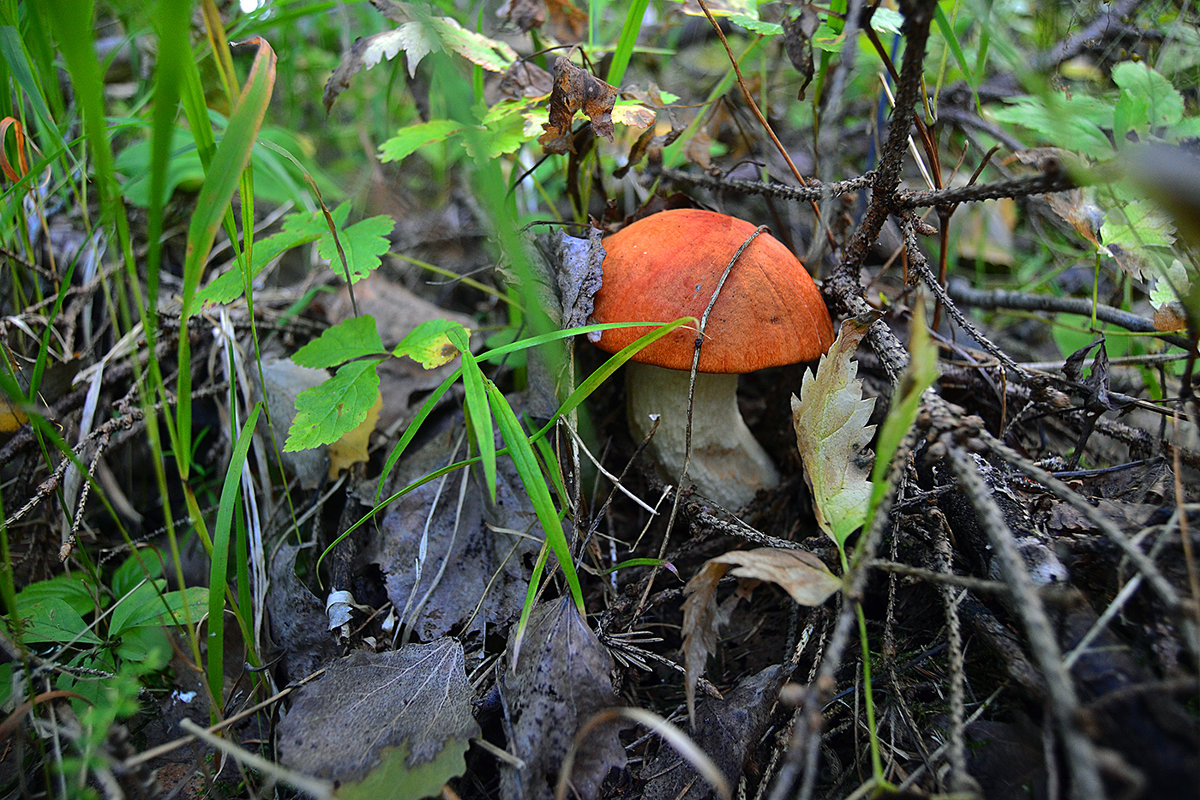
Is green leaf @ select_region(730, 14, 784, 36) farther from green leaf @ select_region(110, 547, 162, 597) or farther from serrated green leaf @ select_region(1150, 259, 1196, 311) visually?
green leaf @ select_region(110, 547, 162, 597)

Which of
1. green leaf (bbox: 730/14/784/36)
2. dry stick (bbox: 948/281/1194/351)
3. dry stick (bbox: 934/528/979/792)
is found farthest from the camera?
dry stick (bbox: 948/281/1194/351)

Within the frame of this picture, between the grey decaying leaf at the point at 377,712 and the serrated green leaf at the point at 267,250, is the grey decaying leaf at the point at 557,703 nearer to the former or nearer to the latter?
the grey decaying leaf at the point at 377,712

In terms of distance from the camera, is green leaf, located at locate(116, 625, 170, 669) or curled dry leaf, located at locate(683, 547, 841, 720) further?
green leaf, located at locate(116, 625, 170, 669)

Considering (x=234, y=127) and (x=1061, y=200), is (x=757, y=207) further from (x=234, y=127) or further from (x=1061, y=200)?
A: (x=234, y=127)

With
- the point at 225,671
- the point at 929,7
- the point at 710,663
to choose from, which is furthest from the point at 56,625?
the point at 929,7

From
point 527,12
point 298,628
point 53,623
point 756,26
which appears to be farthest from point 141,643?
point 756,26

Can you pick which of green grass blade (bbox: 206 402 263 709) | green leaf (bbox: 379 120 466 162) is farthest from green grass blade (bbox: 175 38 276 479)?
green leaf (bbox: 379 120 466 162)
